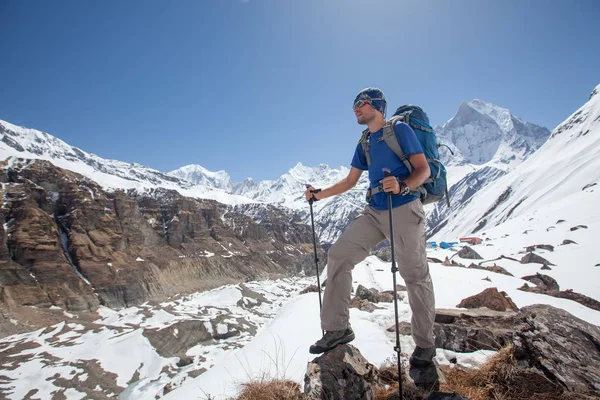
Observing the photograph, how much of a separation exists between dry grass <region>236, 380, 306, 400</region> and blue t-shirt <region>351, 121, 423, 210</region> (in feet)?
7.97

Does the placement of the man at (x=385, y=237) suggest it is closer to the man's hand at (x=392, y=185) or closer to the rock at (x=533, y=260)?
the man's hand at (x=392, y=185)

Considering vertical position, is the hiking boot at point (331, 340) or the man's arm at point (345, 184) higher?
the man's arm at point (345, 184)

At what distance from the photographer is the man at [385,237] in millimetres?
3580

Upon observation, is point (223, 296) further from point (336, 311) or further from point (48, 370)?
point (336, 311)

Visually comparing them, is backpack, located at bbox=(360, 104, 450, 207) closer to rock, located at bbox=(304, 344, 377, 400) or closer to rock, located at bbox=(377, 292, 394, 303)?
rock, located at bbox=(304, 344, 377, 400)

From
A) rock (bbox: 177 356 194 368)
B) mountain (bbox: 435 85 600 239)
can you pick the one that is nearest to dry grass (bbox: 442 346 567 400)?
mountain (bbox: 435 85 600 239)

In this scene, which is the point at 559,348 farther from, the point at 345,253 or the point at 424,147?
the point at 424,147

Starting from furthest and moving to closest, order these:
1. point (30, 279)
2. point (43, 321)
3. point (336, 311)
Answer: point (30, 279) < point (43, 321) < point (336, 311)

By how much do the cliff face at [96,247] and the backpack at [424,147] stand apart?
99653mm

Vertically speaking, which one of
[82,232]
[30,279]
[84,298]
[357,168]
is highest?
[82,232]

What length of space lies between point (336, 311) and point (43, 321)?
305 ft

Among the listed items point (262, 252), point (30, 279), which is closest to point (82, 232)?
point (30, 279)

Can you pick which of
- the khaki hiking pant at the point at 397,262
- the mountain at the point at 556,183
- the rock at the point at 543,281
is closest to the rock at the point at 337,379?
the khaki hiking pant at the point at 397,262

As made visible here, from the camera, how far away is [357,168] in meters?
4.64
